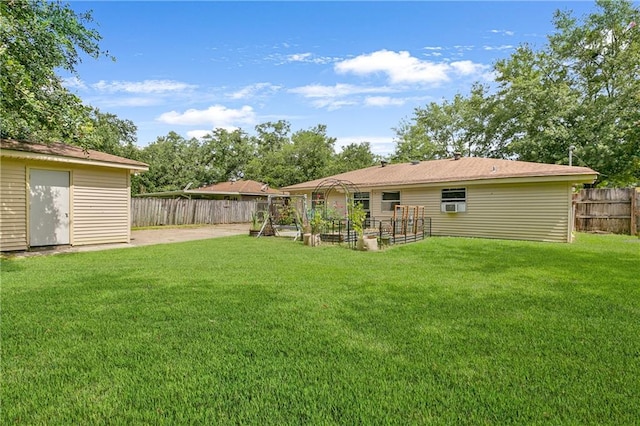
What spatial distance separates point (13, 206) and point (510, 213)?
561 inches

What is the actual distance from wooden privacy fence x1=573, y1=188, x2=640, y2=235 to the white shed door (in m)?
17.0

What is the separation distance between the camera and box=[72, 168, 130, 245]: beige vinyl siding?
930 centimetres

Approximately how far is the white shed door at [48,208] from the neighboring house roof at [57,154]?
596mm

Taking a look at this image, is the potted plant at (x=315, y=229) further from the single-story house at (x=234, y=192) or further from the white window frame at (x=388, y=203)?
the single-story house at (x=234, y=192)

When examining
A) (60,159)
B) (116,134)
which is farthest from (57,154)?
(116,134)

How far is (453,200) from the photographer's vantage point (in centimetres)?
1280

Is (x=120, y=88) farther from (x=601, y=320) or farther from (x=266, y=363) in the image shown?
(x=601, y=320)

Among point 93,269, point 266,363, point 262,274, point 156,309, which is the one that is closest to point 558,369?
point 266,363

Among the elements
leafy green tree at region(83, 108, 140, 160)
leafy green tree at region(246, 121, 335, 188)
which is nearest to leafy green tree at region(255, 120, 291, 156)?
leafy green tree at region(246, 121, 335, 188)

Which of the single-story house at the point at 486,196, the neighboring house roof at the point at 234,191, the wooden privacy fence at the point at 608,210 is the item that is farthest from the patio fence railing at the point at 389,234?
the neighboring house roof at the point at 234,191

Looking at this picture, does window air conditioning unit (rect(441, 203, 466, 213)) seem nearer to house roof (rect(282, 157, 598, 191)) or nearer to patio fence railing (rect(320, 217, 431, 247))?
house roof (rect(282, 157, 598, 191))

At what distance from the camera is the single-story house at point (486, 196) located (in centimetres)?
1069

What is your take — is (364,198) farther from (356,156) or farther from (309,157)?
(356,156)

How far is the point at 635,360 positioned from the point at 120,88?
782 inches
